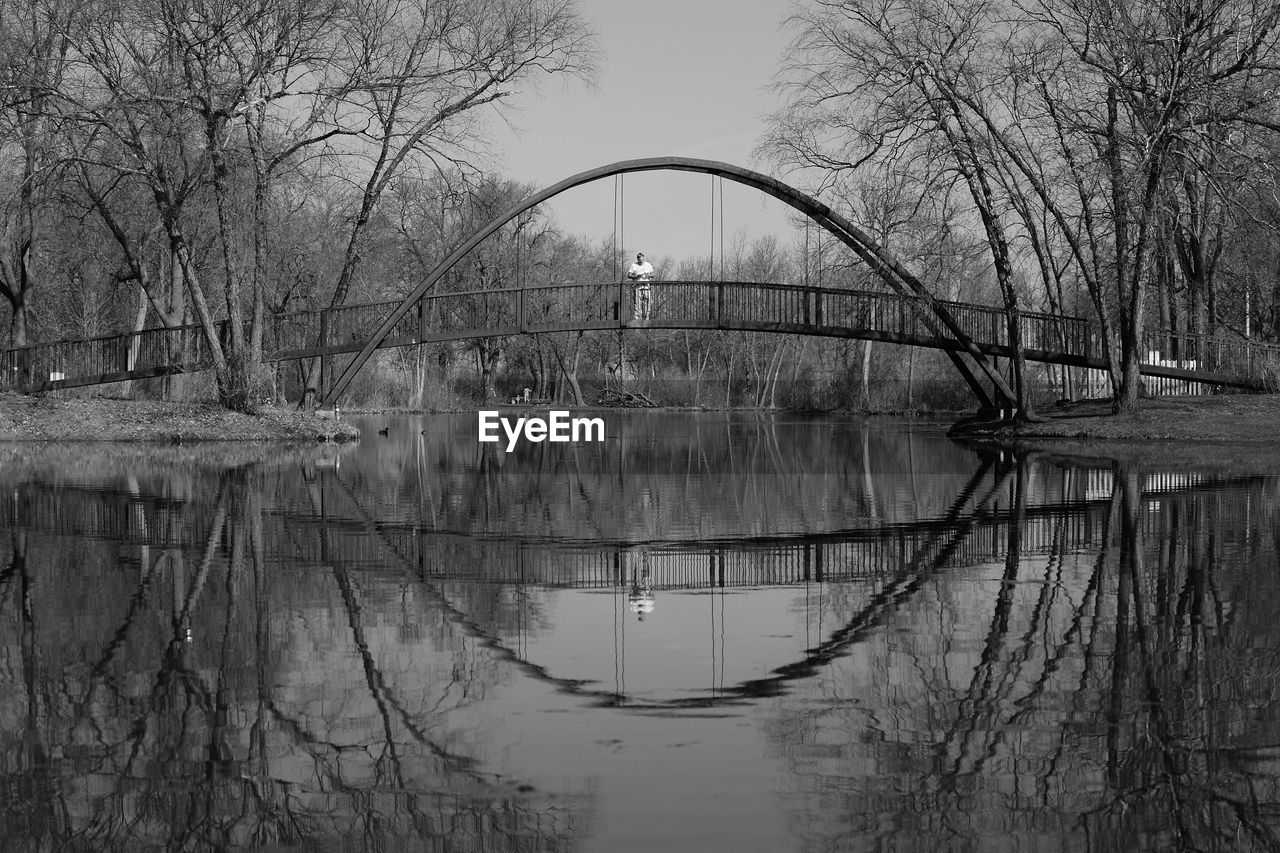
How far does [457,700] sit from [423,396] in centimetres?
6073

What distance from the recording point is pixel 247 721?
18.1 feet

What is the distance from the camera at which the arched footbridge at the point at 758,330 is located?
108 feet

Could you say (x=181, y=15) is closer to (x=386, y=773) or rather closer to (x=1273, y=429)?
(x=1273, y=429)

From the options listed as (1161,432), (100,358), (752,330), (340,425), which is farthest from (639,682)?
(100,358)

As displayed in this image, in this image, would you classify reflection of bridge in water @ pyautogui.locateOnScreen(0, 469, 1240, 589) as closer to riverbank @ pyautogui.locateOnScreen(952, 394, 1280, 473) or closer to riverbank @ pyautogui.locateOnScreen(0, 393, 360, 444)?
riverbank @ pyautogui.locateOnScreen(952, 394, 1280, 473)

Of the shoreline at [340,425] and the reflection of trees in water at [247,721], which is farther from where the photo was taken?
the shoreline at [340,425]

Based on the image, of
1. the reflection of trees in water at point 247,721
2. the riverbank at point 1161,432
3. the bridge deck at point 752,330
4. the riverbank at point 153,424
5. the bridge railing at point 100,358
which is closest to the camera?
the reflection of trees in water at point 247,721

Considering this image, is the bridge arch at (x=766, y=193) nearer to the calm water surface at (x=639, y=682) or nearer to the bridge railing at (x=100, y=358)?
the bridge railing at (x=100, y=358)

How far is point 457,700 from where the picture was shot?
19.4 ft

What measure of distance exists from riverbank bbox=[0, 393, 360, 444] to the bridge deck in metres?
2.09

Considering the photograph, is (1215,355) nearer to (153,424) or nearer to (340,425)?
(340,425)

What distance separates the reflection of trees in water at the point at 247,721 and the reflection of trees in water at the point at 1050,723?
3.81 feet

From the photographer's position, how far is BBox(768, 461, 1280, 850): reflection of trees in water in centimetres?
431

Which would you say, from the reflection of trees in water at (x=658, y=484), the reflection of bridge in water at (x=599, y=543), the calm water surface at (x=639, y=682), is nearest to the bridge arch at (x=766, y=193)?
the reflection of trees in water at (x=658, y=484)
